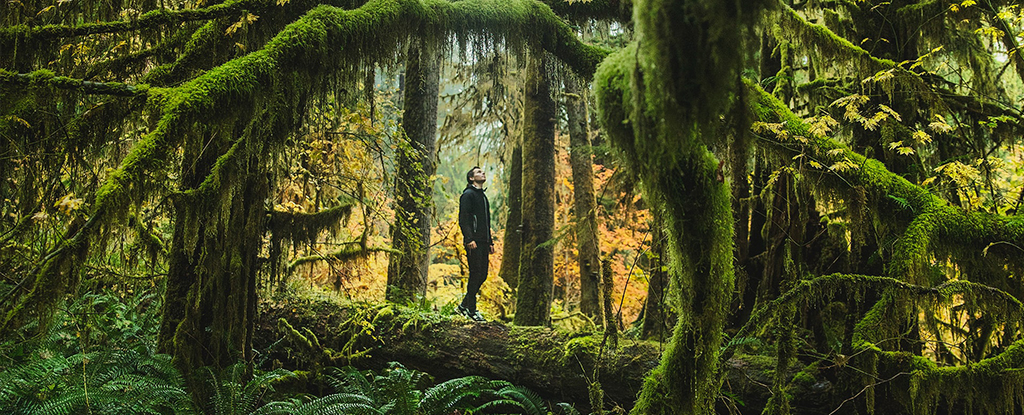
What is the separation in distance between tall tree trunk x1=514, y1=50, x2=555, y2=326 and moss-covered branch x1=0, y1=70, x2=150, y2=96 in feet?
20.4

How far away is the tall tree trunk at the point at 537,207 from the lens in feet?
28.8

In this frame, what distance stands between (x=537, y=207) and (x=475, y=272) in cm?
172

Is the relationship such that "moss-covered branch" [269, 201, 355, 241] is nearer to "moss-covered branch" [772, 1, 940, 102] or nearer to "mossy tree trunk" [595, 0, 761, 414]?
"mossy tree trunk" [595, 0, 761, 414]

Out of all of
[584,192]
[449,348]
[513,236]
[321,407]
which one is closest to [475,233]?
[449,348]

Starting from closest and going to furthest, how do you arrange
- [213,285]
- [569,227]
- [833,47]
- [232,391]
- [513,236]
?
[232,391] < [213,285] < [833,47] < [569,227] < [513,236]

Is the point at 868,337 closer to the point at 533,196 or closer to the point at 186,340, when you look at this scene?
the point at 186,340

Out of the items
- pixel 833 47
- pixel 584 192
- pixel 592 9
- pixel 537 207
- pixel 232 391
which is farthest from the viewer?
pixel 584 192

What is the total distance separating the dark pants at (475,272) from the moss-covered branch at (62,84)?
18.9 feet

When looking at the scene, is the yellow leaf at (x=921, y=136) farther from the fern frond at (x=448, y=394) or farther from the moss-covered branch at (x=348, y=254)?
the moss-covered branch at (x=348, y=254)

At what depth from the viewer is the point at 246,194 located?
479 centimetres

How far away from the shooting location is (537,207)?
30.8ft

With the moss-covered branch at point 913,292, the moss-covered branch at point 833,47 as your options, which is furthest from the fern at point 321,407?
the moss-covered branch at point 833,47

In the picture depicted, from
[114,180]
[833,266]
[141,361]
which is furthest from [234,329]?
[833,266]

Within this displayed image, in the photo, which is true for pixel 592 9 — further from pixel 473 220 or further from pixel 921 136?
pixel 921 136
